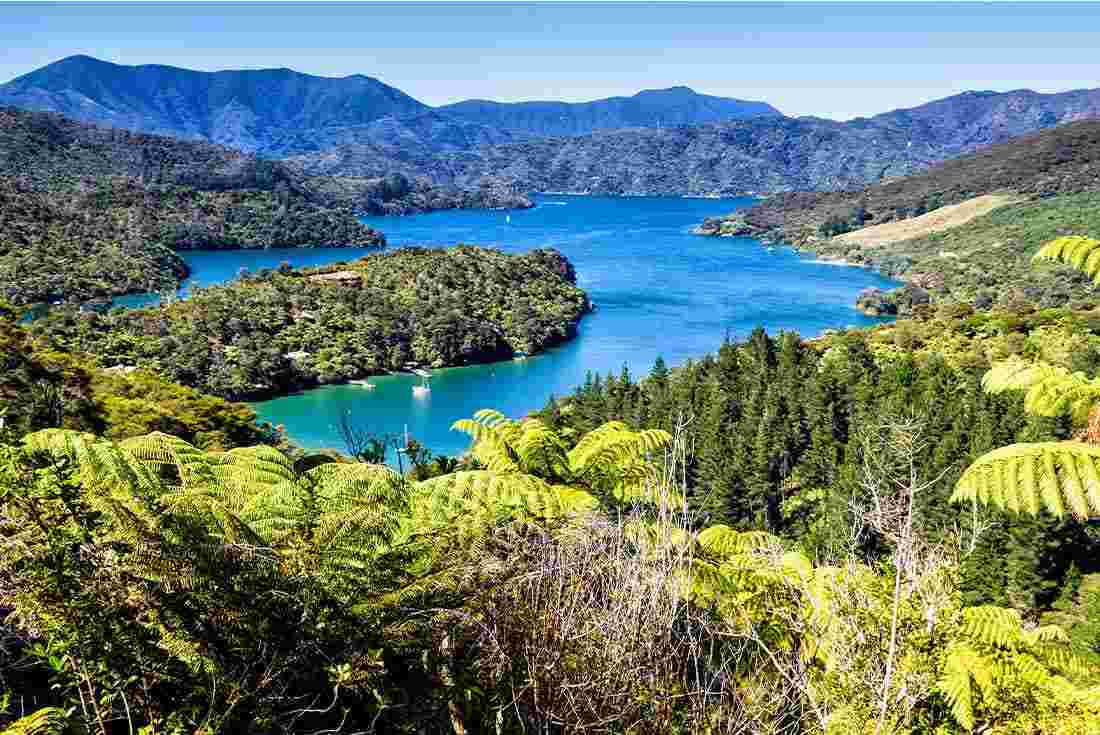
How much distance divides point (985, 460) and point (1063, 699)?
0.99m

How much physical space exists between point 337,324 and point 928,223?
262ft

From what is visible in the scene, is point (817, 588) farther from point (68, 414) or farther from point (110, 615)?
point (68, 414)

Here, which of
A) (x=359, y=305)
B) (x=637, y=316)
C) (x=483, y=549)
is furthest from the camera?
(x=637, y=316)

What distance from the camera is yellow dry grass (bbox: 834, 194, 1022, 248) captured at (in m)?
94.3

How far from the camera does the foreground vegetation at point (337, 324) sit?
134 ft

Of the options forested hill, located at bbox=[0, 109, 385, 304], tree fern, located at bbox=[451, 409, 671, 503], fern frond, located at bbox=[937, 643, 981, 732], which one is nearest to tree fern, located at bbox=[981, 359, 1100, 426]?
fern frond, located at bbox=[937, 643, 981, 732]

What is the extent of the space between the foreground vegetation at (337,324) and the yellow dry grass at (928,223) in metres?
52.1

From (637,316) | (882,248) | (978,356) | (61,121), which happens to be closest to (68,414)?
(978,356)

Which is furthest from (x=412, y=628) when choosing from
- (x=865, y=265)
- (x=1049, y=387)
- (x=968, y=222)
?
(x=968, y=222)

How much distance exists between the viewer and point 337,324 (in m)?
47.8

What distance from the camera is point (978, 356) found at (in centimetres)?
3428

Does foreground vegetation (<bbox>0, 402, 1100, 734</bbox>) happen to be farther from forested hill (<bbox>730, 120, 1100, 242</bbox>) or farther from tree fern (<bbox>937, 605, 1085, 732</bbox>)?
forested hill (<bbox>730, 120, 1100, 242</bbox>)

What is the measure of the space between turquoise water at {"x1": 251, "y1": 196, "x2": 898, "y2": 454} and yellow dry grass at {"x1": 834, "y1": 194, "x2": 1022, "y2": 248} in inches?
369

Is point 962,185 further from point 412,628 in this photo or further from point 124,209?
point 412,628
